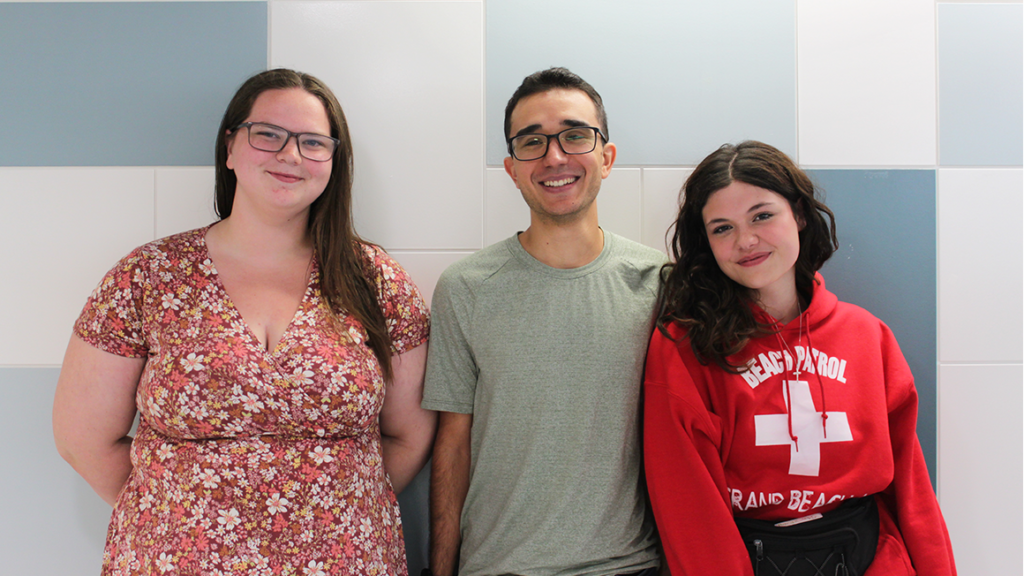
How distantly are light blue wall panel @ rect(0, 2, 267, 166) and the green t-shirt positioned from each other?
0.92 metres

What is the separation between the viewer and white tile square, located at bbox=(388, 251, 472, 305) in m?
1.65

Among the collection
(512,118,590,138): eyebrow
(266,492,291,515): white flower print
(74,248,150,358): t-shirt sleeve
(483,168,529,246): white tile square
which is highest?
(512,118,590,138): eyebrow

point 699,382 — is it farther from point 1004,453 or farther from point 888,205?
point 1004,453

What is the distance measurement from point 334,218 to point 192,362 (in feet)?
1.52

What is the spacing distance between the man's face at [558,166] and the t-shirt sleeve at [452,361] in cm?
30

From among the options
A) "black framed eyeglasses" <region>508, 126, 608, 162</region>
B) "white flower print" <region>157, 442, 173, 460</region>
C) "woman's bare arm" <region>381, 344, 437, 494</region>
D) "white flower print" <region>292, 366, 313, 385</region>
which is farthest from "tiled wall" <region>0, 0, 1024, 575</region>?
"white flower print" <region>157, 442, 173, 460</region>

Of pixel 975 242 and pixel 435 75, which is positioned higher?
pixel 435 75

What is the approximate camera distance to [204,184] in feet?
5.30

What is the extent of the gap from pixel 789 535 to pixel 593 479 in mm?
436

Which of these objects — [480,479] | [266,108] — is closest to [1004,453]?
[480,479]

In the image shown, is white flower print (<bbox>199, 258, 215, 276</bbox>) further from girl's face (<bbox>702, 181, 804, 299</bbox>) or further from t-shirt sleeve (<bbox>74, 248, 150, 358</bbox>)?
girl's face (<bbox>702, 181, 804, 299</bbox>)

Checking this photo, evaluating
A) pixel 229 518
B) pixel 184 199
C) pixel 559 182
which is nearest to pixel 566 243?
pixel 559 182

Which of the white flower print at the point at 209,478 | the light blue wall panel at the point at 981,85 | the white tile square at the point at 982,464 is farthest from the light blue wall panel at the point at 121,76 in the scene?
the white tile square at the point at 982,464

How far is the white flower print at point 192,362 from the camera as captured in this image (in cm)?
119
